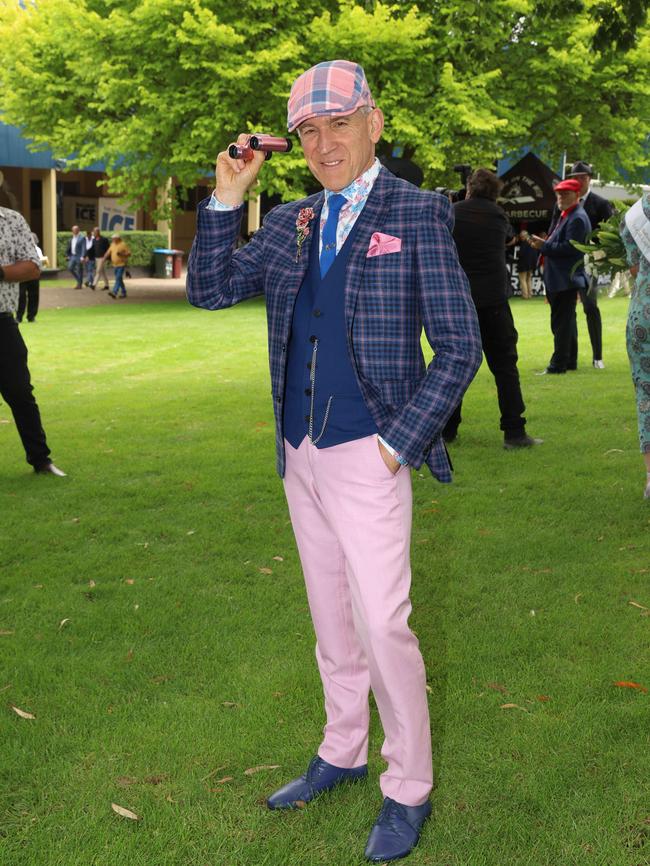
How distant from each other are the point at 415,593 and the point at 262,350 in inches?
494

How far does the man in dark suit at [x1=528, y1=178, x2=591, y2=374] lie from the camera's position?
39.5 ft

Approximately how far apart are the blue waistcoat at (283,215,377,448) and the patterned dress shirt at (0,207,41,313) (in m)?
5.31

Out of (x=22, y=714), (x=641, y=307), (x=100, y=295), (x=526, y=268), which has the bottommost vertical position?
(x=100, y=295)

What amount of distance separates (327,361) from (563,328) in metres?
10.8

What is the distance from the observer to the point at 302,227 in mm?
3281

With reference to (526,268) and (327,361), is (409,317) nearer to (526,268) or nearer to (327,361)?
(327,361)

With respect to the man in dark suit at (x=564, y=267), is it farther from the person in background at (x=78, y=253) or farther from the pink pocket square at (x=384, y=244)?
the person in background at (x=78, y=253)

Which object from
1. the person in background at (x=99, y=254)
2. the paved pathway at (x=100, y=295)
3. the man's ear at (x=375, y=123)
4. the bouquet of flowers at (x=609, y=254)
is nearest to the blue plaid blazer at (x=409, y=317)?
the man's ear at (x=375, y=123)

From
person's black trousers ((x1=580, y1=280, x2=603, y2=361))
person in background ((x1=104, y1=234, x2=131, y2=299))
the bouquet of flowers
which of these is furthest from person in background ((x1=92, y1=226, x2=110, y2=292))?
the bouquet of flowers

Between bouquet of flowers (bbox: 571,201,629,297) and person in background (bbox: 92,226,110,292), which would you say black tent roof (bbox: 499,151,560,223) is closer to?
person in background (bbox: 92,226,110,292)

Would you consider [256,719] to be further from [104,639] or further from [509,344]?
[509,344]

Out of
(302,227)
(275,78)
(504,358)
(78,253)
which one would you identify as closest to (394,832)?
(302,227)

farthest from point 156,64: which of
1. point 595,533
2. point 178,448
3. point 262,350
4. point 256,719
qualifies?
point 256,719

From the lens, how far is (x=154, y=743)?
409cm
